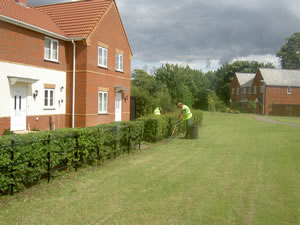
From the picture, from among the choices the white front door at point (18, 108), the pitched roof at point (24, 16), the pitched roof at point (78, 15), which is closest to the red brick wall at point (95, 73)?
the pitched roof at point (78, 15)

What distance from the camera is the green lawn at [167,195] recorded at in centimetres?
508

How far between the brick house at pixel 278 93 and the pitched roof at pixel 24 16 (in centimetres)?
4234

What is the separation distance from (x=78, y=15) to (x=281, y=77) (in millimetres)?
44711

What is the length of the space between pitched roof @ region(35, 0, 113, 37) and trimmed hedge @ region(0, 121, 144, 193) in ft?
33.2

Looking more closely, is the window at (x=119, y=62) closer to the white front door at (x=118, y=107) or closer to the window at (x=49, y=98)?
the white front door at (x=118, y=107)

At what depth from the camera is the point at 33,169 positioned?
650 centimetres

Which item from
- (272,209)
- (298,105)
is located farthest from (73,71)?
(298,105)

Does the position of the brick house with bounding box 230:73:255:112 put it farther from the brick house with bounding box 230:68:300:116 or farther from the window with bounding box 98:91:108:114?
the window with bounding box 98:91:108:114

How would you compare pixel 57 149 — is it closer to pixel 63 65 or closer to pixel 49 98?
pixel 49 98

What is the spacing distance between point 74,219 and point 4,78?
11.2 meters

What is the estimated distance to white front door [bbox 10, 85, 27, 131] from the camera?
14711 millimetres

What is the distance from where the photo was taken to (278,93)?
2064 inches

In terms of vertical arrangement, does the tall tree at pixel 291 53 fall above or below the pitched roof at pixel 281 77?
above

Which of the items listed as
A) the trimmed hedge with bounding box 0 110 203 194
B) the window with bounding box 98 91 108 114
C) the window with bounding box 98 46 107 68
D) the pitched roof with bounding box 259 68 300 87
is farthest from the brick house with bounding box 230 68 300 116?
the trimmed hedge with bounding box 0 110 203 194
